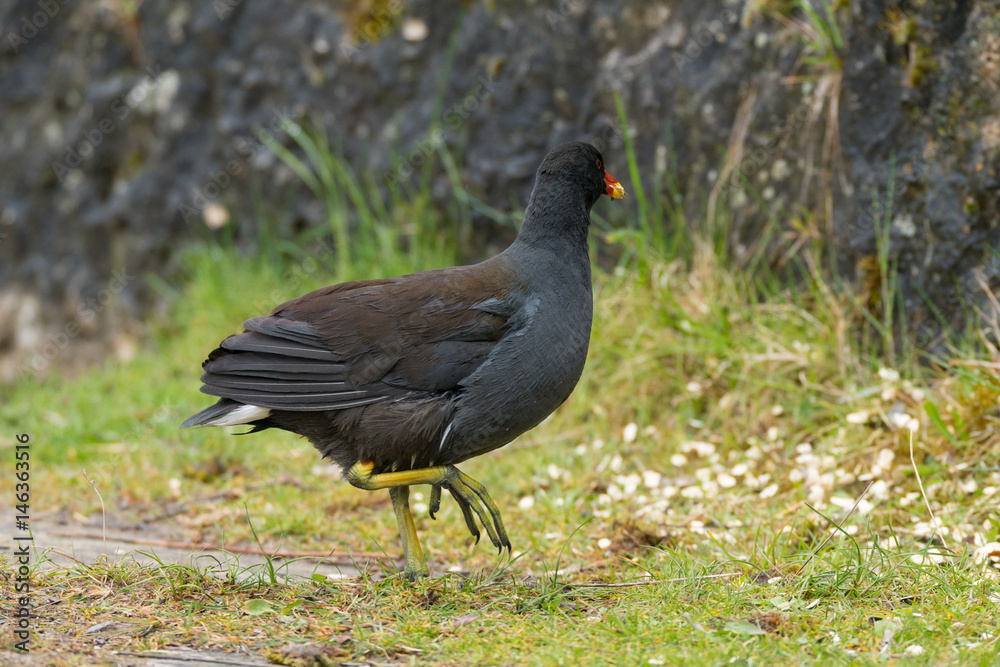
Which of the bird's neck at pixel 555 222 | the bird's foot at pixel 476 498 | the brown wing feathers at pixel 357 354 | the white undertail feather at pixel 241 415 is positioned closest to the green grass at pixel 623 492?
the bird's foot at pixel 476 498

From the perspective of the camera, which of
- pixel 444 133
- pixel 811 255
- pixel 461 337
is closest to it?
pixel 461 337

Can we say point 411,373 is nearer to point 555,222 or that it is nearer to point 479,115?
point 555,222

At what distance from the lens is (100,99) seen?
8320 millimetres

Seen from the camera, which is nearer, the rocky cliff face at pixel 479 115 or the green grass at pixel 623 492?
the green grass at pixel 623 492

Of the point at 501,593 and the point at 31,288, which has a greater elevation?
the point at 31,288

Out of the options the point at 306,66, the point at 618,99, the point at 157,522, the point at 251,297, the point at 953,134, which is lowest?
the point at 157,522

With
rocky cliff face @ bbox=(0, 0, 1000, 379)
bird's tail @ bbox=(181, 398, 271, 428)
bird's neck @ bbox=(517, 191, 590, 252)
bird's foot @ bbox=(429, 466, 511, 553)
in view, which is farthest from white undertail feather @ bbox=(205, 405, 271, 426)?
rocky cliff face @ bbox=(0, 0, 1000, 379)

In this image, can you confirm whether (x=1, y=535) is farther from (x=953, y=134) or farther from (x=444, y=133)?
(x=953, y=134)

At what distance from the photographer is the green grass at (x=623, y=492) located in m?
2.54

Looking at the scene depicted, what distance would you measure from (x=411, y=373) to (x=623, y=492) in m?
1.60

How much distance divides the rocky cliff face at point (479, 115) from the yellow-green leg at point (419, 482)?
99.6 inches

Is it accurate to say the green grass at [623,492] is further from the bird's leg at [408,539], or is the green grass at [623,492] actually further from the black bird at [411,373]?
the black bird at [411,373]

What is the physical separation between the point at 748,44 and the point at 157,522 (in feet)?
13.2

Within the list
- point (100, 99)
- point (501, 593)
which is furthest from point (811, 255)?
point (100, 99)
